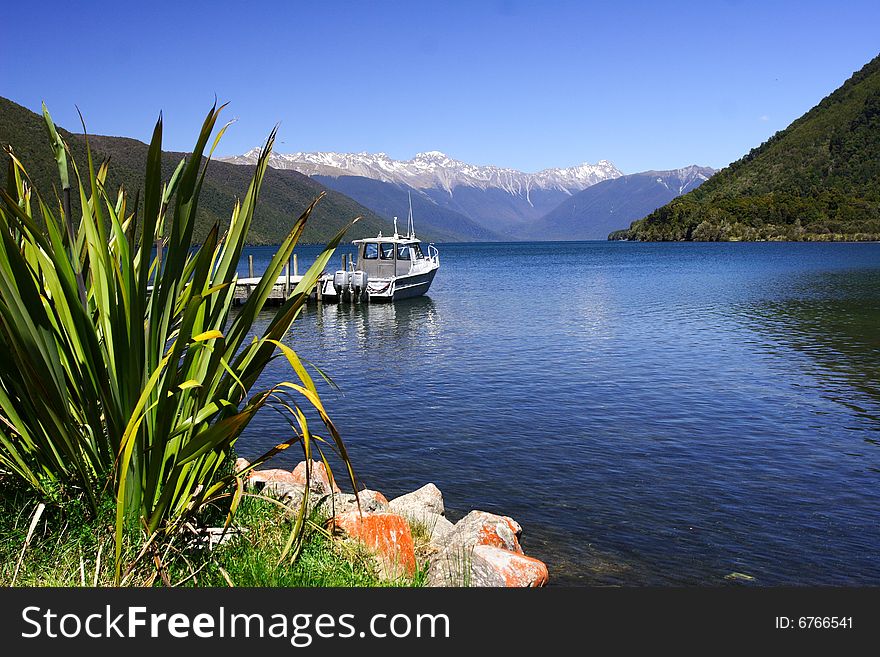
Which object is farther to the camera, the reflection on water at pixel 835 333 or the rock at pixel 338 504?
the reflection on water at pixel 835 333

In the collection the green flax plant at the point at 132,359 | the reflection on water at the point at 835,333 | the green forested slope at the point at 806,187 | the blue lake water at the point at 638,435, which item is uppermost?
the green forested slope at the point at 806,187

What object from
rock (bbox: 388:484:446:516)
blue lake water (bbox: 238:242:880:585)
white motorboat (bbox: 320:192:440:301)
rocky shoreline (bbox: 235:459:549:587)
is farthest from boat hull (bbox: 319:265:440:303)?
rocky shoreline (bbox: 235:459:549:587)

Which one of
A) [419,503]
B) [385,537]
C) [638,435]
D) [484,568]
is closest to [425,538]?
[484,568]

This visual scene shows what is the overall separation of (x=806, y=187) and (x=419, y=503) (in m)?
165

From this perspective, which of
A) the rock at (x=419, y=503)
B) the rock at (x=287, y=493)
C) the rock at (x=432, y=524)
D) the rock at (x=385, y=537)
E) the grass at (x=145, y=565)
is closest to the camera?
the grass at (x=145, y=565)

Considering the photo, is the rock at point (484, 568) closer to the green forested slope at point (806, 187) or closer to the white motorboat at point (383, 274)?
the white motorboat at point (383, 274)

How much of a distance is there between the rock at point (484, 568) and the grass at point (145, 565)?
84 centimetres

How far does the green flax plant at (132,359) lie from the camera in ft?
13.0

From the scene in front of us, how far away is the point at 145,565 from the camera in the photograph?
4.33 meters

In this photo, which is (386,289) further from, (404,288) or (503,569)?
(503,569)

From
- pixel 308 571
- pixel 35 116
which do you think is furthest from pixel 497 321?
pixel 35 116

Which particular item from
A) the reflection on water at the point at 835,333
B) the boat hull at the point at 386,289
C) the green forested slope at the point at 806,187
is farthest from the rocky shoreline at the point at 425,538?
the green forested slope at the point at 806,187

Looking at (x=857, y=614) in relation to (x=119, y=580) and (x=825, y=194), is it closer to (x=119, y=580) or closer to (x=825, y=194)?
(x=119, y=580)

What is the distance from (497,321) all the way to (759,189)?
14878 centimetres
